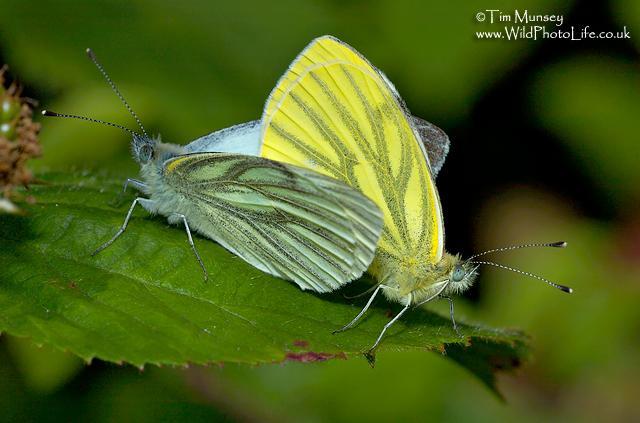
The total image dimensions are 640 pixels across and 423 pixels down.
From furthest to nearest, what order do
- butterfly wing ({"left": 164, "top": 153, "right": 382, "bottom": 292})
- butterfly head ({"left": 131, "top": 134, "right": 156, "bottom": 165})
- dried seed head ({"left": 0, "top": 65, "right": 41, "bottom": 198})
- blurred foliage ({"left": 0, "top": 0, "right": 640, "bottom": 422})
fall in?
blurred foliage ({"left": 0, "top": 0, "right": 640, "bottom": 422})
butterfly head ({"left": 131, "top": 134, "right": 156, "bottom": 165})
butterfly wing ({"left": 164, "top": 153, "right": 382, "bottom": 292})
dried seed head ({"left": 0, "top": 65, "right": 41, "bottom": 198})

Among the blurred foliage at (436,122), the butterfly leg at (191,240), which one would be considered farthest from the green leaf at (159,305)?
the blurred foliage at (436,122)

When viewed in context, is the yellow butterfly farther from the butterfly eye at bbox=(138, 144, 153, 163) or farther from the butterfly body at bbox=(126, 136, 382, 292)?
the butterfly eye at bbox=(138, 144, 153, 163)

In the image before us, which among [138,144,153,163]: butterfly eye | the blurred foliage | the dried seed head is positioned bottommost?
the blurred foliage

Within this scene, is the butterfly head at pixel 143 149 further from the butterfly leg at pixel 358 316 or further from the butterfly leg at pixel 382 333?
the butterfly leg at pixel 382 333

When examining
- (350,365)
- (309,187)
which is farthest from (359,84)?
(350,365)

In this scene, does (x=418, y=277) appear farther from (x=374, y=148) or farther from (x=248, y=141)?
(x=248, y=141)

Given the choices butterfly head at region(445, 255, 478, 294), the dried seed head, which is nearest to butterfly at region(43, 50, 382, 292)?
butterfly head at region(445, 255, 478, 294)

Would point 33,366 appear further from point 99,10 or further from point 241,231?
point 99,10
